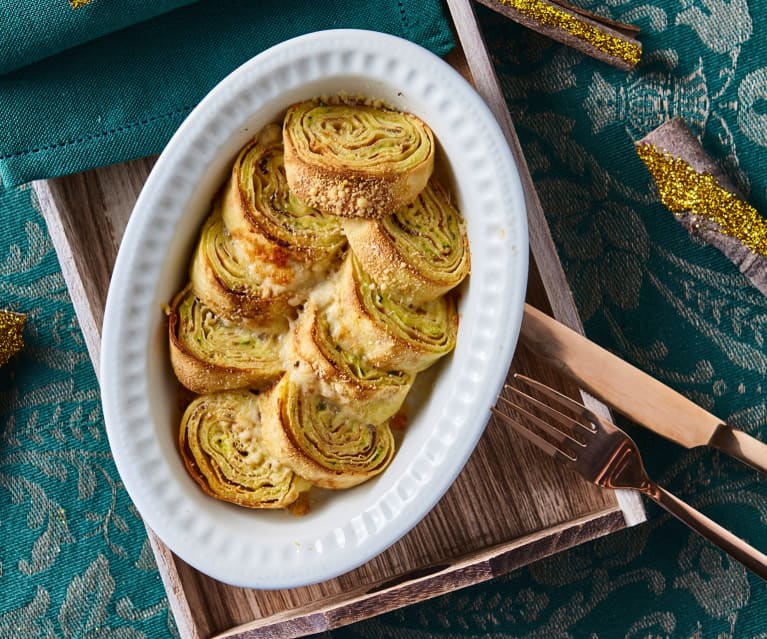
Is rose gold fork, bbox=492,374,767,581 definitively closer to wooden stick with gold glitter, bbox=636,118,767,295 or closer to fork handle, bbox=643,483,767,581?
fork handle, bbox=643,483,767,581

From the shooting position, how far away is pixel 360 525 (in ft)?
3.32

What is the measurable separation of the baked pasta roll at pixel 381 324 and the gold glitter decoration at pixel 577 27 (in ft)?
1.42

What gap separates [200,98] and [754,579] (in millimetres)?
1108

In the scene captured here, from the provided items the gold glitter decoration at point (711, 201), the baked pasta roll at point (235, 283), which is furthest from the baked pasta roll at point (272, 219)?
the gold glitter decoration at point (711, 201)

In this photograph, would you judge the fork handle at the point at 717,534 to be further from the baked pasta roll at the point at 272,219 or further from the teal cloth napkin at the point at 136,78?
the teal cloth napkin at the point at 136,78

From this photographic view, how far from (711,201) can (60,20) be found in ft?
3.10

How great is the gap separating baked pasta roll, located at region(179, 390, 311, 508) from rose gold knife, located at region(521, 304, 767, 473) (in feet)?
1.23

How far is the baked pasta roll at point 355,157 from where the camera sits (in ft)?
3.12

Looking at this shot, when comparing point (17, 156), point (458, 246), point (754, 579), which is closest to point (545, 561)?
point (754, 579)

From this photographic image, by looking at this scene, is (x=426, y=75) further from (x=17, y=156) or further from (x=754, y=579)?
(x=754, y=579)

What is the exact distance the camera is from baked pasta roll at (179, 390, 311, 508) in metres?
1.04

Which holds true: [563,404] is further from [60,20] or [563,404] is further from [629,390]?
[60,20]

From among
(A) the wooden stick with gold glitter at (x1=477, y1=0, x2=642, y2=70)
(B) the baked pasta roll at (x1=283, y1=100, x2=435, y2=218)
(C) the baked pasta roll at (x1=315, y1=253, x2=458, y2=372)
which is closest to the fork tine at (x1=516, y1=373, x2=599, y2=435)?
(C) the baked pasta roll at (x1=315, y1=253, x2=458, y2=372)

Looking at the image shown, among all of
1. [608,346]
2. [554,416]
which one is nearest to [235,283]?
[554,416]
